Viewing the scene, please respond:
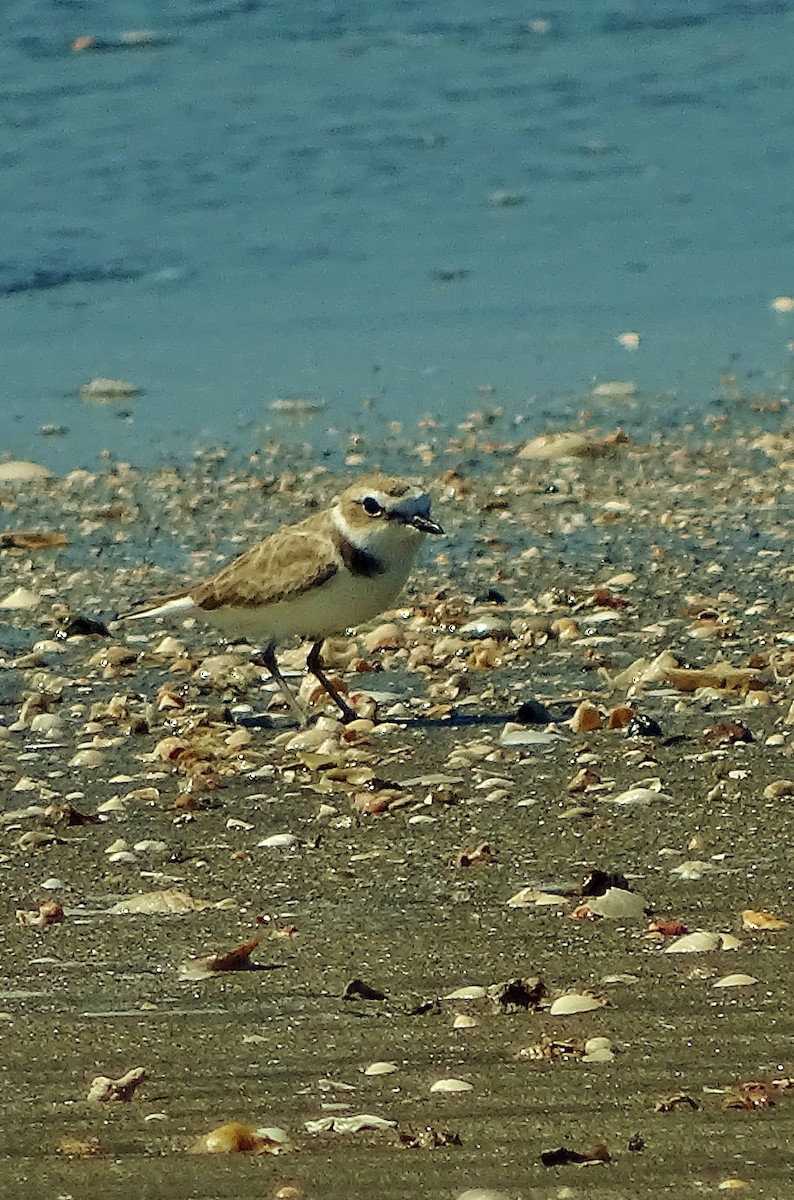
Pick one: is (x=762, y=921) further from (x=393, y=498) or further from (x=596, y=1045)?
(x=393, y=498)

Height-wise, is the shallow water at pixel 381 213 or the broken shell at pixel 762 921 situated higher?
the broken shell at pixel 762 921

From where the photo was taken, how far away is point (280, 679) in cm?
690

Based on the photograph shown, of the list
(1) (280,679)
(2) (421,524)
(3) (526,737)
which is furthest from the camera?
(1) (280,679)

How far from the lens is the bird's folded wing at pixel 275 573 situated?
671 cm

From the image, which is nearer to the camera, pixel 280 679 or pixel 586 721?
pixel 586 721

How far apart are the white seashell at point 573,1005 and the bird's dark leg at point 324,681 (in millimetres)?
2614

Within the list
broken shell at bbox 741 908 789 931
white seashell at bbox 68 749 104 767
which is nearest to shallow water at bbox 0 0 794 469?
white seashell at bbox 68 749 104 767

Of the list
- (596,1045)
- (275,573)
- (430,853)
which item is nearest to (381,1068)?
(596,1045)

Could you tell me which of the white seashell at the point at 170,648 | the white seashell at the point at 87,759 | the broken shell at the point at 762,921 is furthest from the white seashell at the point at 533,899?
the white seashell at the point at 170,648

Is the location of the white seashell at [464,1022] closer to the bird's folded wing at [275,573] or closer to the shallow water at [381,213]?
the bird's folded wing at [275,573]

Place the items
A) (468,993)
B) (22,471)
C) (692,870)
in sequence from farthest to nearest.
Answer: (22,471) < (692,870) < (468,993)

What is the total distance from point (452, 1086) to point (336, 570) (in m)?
3.15

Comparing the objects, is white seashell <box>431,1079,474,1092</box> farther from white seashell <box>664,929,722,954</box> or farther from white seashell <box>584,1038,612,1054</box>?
white seashell <box>664,929,722,954</box>

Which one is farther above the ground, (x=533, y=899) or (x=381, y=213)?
(x=533, y=899)
